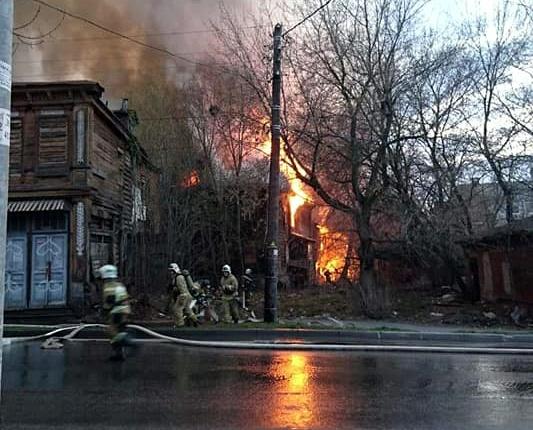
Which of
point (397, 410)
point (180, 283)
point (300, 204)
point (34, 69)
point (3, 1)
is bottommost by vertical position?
point (397, 410)

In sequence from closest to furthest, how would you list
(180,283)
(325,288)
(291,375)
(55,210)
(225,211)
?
(291,375), (180,283), (55,210), (325,288), (225,211)

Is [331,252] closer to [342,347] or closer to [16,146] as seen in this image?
[16,146]

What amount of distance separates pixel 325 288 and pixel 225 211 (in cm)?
603

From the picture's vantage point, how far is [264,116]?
20891mm

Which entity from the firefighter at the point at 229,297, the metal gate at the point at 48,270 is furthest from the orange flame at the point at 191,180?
the firefighter at the point at 229,297

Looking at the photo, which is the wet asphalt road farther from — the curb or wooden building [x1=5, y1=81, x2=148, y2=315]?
wooden building [x1=5, y1=81, x2=148, y2=315]

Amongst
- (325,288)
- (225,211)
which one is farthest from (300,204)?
(325,288)

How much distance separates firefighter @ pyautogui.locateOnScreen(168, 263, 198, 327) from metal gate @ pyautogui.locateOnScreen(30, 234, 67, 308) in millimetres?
5961

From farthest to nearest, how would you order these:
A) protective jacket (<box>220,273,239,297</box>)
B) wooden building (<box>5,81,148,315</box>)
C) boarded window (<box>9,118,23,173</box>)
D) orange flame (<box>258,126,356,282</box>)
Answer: orange flame (<box>258,126,356,282</box>) < boarded window (<box>9,118,23,173</box>) < wooden building (<box>5,81,148,315</box>) < protective jacket (<box>220,273,239,297</box>)

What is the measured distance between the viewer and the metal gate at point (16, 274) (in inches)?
741

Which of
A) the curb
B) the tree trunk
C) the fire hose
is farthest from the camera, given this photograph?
the tree trunk

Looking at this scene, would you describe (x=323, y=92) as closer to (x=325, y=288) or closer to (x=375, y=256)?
(x=375, y=256)

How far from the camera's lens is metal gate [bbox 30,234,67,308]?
61.7ft

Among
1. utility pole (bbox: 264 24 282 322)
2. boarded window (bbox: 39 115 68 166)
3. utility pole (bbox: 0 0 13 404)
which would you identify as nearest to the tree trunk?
utility pole (bbox: 264 24 282 322)
